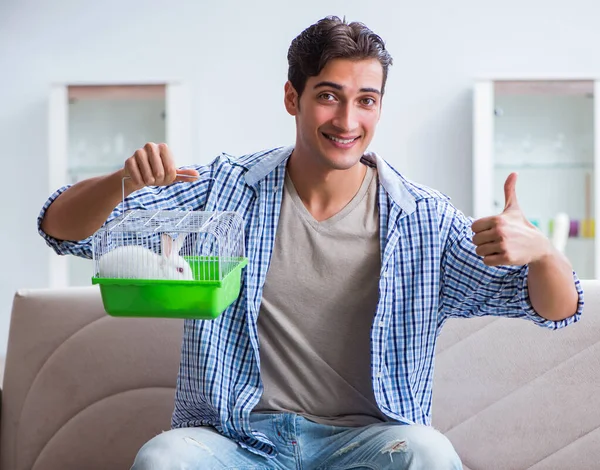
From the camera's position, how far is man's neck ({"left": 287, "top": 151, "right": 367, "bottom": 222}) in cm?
171

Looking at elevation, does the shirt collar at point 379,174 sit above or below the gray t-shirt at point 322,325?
above

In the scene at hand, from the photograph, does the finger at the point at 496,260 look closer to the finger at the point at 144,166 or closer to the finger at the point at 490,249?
the finger at the point at 490,249

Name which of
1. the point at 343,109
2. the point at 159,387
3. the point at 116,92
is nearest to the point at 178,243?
the point at 343,109

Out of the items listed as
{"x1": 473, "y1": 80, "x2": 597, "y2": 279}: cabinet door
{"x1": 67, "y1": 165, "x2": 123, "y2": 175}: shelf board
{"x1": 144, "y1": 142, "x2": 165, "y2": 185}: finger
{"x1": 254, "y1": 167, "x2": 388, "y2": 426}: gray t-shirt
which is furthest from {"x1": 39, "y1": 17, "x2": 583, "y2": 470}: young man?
{"x1": 67, "y1": 165, "x2": 123, "y2": 175}: shelf board

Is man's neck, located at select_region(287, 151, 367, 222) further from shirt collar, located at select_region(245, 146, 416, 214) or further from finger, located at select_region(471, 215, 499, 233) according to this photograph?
finger, located at select_region(471, 215, 499, 233)

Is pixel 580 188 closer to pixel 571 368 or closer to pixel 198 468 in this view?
pixel 571 368

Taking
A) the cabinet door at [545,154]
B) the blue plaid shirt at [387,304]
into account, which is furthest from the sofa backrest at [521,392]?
the cabinet door at [545,154]

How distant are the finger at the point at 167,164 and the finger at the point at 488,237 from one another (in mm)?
531

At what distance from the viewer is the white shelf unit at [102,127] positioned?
415 centimetres

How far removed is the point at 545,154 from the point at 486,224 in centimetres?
296

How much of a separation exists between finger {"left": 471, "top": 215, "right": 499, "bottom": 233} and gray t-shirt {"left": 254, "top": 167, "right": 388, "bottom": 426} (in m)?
0.29

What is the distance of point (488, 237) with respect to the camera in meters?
1.39

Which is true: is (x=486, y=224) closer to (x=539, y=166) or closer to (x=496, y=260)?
(x=496, y=260)

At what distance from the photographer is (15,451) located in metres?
1.87
